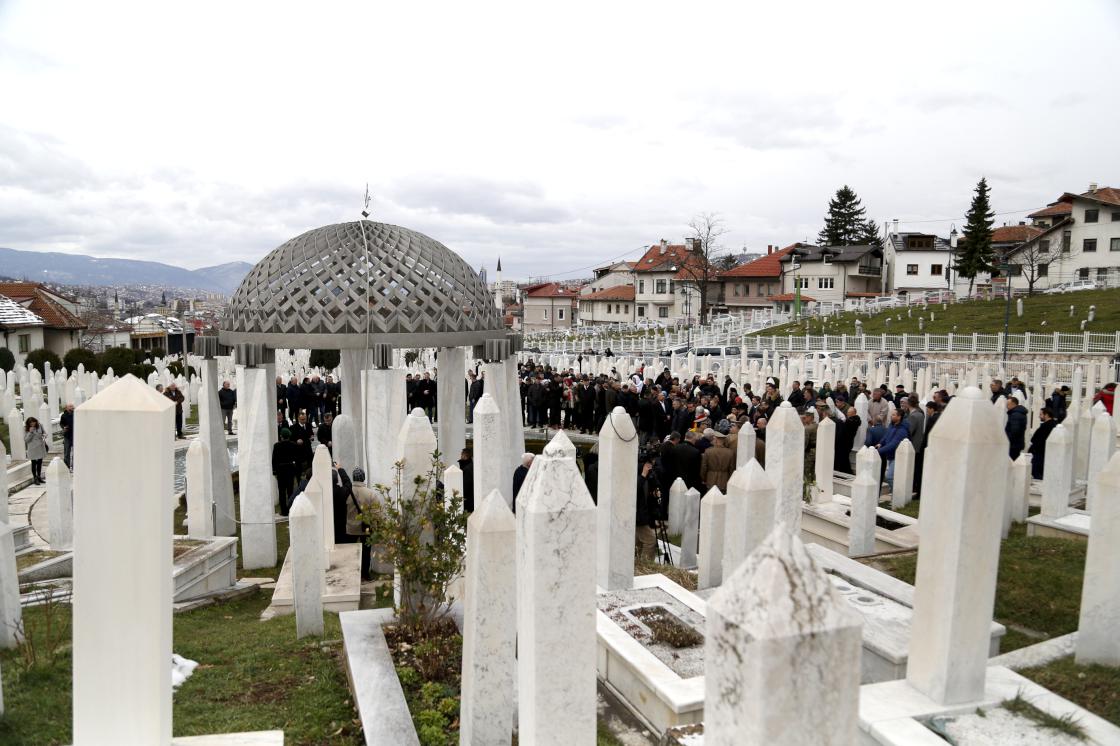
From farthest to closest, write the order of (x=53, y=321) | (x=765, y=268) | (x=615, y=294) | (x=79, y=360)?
(x=615, y=294), (x=765, y=268), (x=53, y=321), (x=79, y=360)

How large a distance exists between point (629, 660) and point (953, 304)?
43.9 metres

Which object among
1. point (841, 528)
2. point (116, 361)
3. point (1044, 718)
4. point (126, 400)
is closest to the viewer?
point (126, 400)

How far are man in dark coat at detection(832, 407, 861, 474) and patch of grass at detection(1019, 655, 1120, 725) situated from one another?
22.1ft

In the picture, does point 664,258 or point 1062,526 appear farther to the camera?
point 664,258

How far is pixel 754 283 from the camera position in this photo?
62.4 m

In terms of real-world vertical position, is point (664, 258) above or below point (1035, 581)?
above

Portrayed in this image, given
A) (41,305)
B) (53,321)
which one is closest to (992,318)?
(53,321)

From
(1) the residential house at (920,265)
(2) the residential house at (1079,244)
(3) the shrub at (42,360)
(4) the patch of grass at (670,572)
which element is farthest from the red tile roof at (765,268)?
(4) the patch of grass at (670,572)

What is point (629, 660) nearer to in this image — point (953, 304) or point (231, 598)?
point (231, 598)

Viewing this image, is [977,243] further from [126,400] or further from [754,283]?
[126,400]

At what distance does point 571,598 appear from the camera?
10.8 ft

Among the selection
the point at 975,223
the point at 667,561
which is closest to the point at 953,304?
the point at 975,223

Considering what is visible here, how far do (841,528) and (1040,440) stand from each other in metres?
4.15

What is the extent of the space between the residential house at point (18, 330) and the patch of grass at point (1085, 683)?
1430 inches
